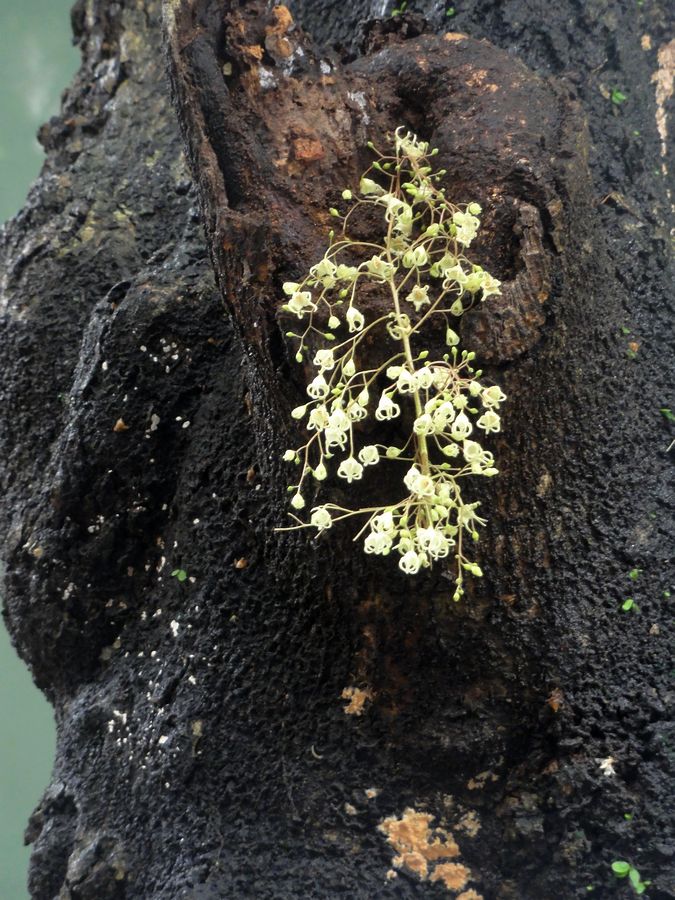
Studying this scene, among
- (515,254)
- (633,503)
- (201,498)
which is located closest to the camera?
(515,254)

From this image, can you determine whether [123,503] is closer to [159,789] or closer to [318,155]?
[159,789]

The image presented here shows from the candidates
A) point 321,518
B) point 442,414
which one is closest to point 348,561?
point 321,518

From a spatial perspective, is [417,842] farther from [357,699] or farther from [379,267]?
[379,267]

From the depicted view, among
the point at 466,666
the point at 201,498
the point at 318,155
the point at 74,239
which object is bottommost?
the point at 466,666

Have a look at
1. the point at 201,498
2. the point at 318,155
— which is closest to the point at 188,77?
the point at 318,155

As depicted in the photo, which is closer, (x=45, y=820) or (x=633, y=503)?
(x=633, y=503)

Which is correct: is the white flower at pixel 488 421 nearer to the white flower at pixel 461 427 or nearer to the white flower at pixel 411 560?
the white flower at pixel 461 427
